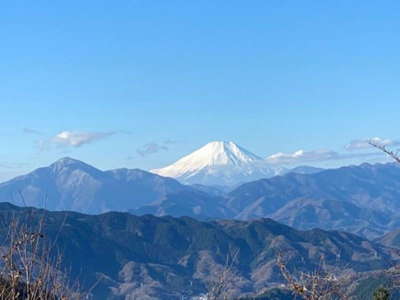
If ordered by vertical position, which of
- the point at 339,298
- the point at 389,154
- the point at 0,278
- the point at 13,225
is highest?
the point at 389,154

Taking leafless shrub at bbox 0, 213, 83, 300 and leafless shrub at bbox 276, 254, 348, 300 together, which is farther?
leafless shrub at bbox 276, 254, 348, 300

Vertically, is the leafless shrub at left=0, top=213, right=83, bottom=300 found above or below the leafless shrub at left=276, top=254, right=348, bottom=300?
above

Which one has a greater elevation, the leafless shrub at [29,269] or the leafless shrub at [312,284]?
the leafless shrub at [29,269]

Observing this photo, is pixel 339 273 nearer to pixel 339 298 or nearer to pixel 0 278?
pixel 339 298

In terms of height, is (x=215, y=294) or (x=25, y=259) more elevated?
(x=25, y=259)

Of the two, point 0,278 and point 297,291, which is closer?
point 297,291

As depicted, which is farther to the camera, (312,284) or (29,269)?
(312,284)

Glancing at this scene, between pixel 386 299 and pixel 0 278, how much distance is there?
1470cm

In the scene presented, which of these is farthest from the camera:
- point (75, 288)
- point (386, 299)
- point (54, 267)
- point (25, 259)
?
point (386, 299)

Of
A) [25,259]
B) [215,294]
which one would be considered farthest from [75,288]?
[215,294]

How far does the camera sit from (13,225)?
10773mm

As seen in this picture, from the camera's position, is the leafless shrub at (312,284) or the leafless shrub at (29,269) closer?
the leafless shrub at (29,269)

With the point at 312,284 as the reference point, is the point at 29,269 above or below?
above

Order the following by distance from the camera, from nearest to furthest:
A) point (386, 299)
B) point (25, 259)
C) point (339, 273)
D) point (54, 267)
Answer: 1. point (25, 259)
2. point (54, 267)
3. point (339, 273)
4. point (386, 299)
